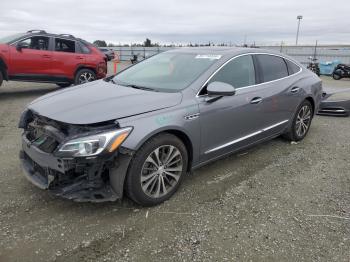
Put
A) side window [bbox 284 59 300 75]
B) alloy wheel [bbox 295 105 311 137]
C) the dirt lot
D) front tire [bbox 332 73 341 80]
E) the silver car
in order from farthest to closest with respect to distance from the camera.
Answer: front tire [bbox 332 73 341 80]
alloy wheel [bbox 295 105 311 137]
side window [bbox 284 59 300 75]
the silver car
the dirt lot

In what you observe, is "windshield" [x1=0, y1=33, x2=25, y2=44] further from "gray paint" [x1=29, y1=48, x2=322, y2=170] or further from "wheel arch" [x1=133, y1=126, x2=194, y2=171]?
"wheel arch" [x1=133, y1=126, x2=194, y2=171]

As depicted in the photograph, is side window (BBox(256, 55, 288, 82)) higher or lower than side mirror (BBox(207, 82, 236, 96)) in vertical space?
higher

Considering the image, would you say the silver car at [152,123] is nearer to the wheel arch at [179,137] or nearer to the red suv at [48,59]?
the wheel arch at [179,137]

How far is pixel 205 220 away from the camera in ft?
10.4

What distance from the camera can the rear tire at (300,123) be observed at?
5.37 m

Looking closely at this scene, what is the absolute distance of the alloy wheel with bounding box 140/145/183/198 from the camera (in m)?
3.22

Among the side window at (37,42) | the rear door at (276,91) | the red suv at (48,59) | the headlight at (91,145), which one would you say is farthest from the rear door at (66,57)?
the headlight at (91,145)

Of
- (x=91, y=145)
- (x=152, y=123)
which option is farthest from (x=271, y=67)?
(x=91, y=145)

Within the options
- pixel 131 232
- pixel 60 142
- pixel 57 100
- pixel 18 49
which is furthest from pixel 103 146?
pixel 18 49

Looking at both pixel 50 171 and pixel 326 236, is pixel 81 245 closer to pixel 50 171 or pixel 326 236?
pixel 50 171

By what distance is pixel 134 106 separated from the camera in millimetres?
3215

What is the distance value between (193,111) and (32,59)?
696 centimetres

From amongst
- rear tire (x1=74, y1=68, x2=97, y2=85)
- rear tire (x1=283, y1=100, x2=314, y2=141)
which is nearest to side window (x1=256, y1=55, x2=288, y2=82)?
rear tire (x1=283, y1=100, x2=314, y2=141)

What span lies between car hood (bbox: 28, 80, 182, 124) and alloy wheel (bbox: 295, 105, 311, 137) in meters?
2.77
